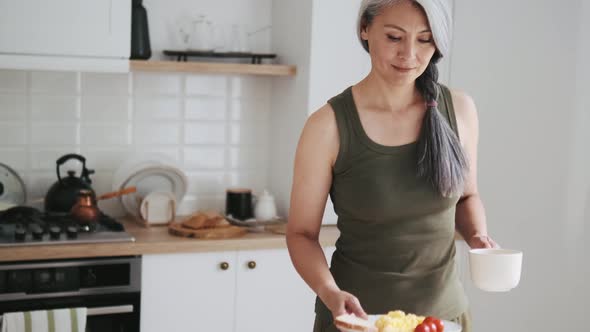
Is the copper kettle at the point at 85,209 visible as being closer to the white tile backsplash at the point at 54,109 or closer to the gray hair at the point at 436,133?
the white tile backsplash at the point at 54,109

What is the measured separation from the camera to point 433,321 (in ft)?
5.15

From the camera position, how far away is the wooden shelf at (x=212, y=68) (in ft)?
10.5

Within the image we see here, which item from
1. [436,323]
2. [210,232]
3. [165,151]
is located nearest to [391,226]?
[436,323]

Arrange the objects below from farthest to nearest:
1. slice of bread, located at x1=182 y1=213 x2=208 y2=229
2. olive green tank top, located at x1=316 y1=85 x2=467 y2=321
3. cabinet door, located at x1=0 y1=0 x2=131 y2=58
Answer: slice of bread, located at x1=182 y1=213 x2=208 y2=229
cabinet door, located at x1=0 y1=0 x2=131 y2=58
olive green tank top, located at x1=316 y1=85 x2=467 y2=321

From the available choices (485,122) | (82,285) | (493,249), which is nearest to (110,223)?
(82,285)

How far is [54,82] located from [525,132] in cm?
185

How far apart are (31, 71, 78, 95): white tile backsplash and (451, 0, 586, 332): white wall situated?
1513 mm

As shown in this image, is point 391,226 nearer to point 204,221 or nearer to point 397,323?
point 397,323

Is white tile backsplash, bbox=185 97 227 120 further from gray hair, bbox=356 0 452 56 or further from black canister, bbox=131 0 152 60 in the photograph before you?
gray hair, bbox=356 0 452 56

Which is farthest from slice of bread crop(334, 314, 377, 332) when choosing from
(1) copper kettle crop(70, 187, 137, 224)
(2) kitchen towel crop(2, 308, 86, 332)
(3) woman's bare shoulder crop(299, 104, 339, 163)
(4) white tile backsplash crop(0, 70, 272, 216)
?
(4) white tile backsplash crop(0, 70, 272, 216)

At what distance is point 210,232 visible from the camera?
3.08 meters

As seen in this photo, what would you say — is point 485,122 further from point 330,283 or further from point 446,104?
point 330,283

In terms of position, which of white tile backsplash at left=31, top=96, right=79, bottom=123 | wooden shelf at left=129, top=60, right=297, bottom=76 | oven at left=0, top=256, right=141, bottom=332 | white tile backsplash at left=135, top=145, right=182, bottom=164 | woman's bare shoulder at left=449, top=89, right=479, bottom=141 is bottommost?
oven at left=0, top=256, right=141, bottom=332

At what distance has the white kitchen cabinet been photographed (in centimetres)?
297
